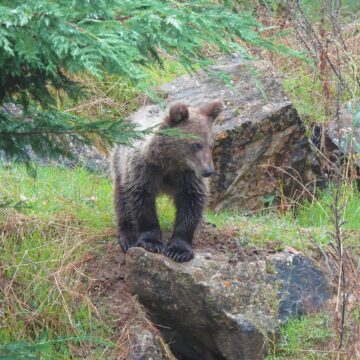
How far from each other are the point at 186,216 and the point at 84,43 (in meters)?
3.51

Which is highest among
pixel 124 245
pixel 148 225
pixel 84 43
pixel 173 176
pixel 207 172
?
pixel 84 43

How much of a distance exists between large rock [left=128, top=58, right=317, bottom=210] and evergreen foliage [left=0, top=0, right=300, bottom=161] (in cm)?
422

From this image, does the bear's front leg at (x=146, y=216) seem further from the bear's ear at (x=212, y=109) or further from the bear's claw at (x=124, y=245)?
the bear's ear at (x=212, y=109)

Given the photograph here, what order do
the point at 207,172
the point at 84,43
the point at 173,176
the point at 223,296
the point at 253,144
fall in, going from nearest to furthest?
1. the point at 84,43
2. the point at 223,296
3. the point at 207,172
4. the point at 173,176
5. the point at 253,144

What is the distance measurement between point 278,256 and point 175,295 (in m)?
0.95

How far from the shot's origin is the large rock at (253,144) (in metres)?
8.23

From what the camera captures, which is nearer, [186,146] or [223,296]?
[223,296]

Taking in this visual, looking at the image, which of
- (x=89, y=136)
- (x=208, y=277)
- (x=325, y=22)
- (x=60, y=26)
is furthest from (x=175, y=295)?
(x=325, y=22)

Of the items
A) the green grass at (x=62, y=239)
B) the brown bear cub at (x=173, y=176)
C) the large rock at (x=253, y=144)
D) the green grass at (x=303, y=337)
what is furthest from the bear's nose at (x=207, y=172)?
the large rock at (x=253, y=144)

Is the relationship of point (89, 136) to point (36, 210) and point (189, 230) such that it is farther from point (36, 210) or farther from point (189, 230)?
point (36, 210)

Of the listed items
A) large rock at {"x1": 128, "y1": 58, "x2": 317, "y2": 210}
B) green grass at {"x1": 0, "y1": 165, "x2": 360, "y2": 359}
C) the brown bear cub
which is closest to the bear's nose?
the brown bear cub

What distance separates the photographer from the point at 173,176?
256 inches

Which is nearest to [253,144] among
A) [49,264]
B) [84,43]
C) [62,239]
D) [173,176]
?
[173,176]

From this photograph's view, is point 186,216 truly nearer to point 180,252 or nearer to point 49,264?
point 180,252
